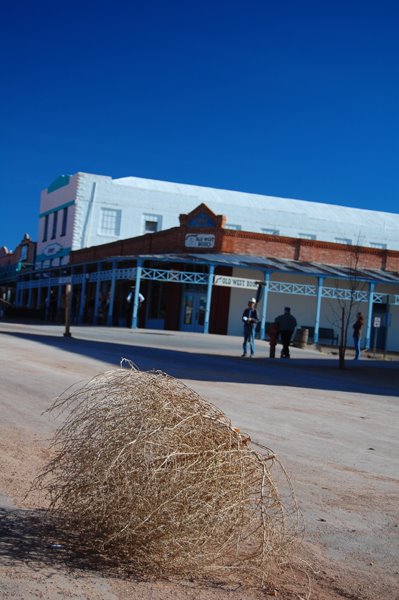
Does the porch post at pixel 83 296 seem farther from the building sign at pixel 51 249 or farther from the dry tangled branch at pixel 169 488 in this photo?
the dry tangled branch at pixel 169 488

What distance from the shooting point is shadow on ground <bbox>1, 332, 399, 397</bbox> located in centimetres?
1781

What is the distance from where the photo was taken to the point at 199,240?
140 ft

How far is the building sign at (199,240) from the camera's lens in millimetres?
42375

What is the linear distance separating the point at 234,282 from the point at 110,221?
51.3 ft

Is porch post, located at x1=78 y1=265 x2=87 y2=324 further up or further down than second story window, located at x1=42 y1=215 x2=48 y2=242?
further down

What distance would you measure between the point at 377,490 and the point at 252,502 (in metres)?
3.16

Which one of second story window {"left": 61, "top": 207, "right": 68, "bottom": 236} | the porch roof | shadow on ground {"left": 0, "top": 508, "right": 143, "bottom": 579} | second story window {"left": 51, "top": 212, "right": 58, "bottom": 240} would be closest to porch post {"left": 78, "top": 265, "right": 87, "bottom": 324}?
the porch roof

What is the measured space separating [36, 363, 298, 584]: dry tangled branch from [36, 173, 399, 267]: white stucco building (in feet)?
154

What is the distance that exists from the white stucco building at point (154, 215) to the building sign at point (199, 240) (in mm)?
9305

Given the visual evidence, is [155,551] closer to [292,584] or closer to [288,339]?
[292,584]

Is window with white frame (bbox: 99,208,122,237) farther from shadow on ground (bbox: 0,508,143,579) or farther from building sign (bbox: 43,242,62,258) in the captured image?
shadow on ground (bbox: 0,508,143,579)

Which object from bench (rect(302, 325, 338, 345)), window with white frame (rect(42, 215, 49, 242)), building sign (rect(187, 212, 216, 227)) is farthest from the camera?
window with white frame (rect(42, 215, 49, 242))

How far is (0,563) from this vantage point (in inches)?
185

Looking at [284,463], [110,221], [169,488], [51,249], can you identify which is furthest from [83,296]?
[169,488]
